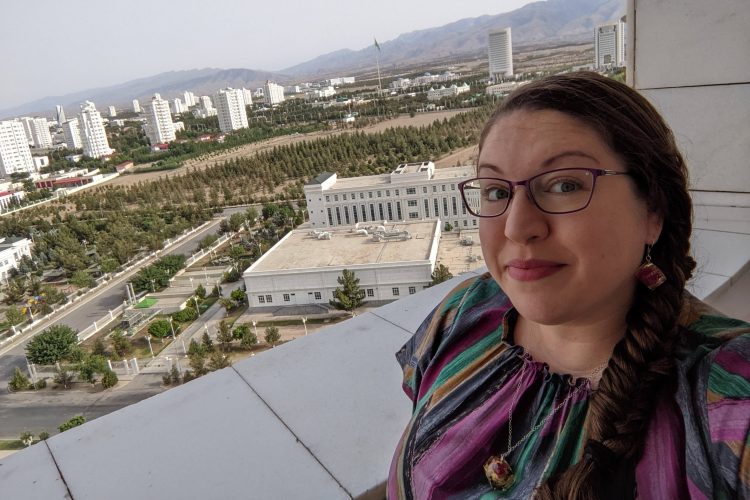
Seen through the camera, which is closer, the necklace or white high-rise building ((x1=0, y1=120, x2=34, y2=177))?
the necklace

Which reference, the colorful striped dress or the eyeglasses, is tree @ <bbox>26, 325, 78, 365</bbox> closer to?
the colorful striped dress

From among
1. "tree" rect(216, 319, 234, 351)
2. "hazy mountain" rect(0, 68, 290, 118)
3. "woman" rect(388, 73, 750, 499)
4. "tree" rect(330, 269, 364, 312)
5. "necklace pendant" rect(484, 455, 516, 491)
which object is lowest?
"tree" rect(216, 319, 234, 351)

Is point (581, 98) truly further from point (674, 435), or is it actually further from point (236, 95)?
point (236, 95)

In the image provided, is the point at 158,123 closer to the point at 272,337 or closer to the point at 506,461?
the point at 272,337

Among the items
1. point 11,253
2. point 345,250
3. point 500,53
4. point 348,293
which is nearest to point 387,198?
point 345,250

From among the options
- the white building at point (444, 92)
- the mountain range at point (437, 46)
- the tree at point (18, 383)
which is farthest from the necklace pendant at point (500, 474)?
the mountain range at point (437, 46)

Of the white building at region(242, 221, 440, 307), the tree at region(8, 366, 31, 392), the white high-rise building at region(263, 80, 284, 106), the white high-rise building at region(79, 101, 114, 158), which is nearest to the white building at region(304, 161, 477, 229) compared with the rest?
the white building at region(242, 221, 440, 307)
